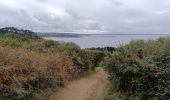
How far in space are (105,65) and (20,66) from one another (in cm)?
631

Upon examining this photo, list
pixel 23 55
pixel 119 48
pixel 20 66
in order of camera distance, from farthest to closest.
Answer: pixel 119 48, pixel 23 55, pixel 20 66

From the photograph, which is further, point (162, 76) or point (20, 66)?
point (162, 76)

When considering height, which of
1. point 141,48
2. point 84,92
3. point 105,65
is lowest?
point 84,92

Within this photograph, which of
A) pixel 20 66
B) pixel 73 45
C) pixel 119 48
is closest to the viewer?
pixel 20 66

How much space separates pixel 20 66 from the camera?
11.1m

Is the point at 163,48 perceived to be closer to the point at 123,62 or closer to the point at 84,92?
the point at 123,62

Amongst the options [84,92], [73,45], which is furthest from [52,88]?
[73,45]

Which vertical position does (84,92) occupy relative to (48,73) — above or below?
below

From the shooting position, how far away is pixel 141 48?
14.7 meters

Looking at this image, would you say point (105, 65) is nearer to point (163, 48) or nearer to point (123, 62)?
point (123, 62)

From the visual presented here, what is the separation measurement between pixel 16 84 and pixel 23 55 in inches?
70.3

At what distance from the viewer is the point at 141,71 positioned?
12.6 m

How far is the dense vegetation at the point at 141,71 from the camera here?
38.8 feet

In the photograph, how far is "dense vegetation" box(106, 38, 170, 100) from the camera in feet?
38.8
